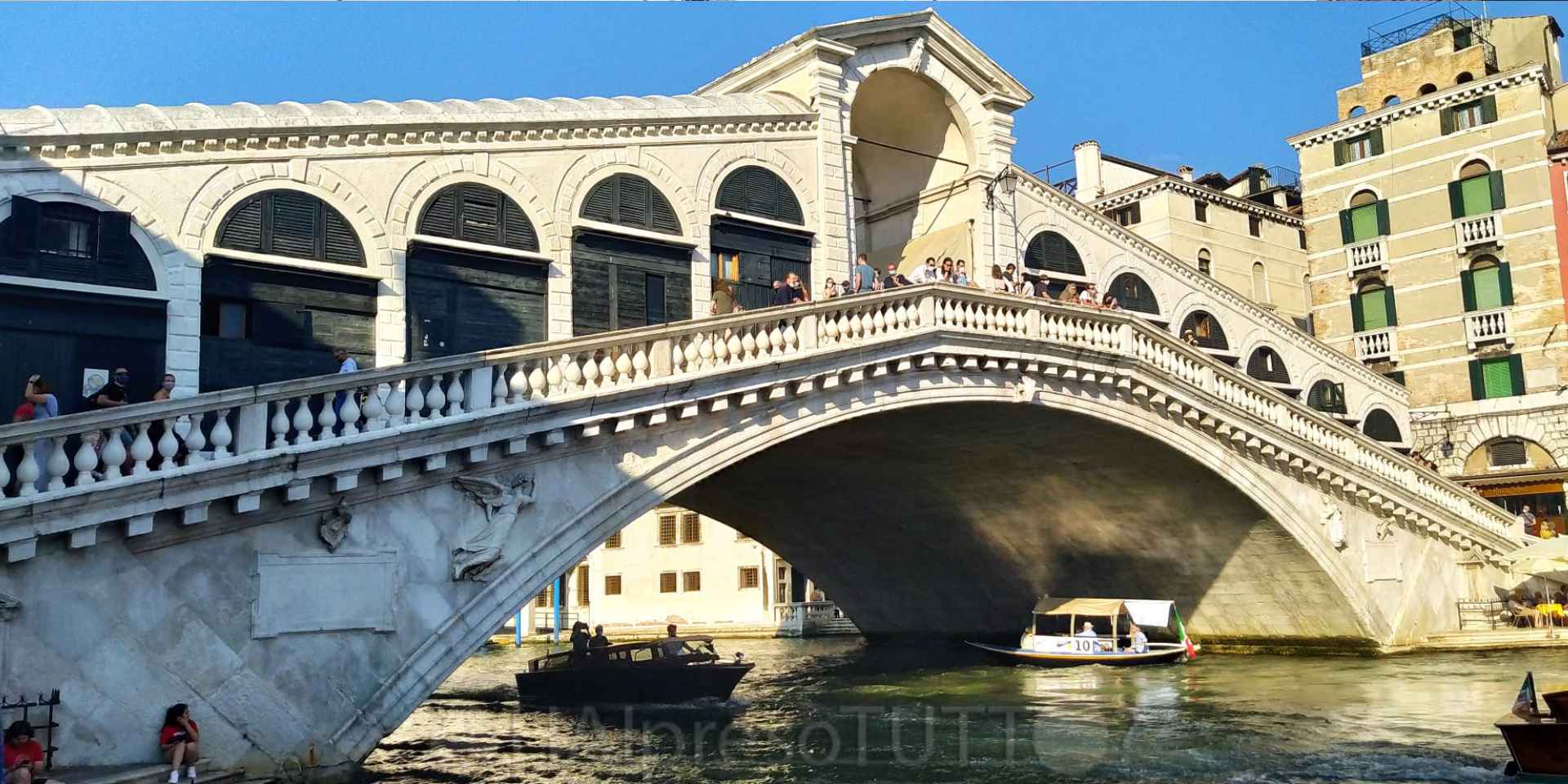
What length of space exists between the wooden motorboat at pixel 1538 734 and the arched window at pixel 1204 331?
16529mm

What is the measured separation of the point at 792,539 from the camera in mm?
33094

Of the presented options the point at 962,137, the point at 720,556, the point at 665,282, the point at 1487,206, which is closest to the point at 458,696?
the point at 665,282

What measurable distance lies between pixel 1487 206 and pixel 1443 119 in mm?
2904

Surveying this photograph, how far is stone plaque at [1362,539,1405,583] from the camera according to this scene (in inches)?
1041

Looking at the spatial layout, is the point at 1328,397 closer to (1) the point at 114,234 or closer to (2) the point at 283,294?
(2) the point at 283,294

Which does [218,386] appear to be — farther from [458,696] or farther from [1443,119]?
[1443,119]

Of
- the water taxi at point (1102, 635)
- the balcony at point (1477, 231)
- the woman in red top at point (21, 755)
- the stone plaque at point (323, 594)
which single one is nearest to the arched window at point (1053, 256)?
the water taxi at point (1102, 635)

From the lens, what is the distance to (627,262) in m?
19.7

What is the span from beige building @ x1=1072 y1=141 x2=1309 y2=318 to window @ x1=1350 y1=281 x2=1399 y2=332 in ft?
12.1

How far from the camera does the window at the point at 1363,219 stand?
120ft

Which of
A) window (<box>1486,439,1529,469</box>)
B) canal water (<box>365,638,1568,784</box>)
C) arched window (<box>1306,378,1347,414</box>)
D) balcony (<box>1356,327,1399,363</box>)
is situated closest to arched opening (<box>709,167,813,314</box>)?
canal water (<box>365,638,1568,784</box>)

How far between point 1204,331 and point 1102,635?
7578 mm

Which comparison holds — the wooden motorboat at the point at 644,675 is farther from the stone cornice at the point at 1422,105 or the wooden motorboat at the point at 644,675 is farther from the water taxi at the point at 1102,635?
the stone cornice at the point at 1422,105

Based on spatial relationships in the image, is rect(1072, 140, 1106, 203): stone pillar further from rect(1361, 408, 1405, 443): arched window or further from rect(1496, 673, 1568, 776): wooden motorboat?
rect(1496, 673, 1568, 776): wooden motorboat
